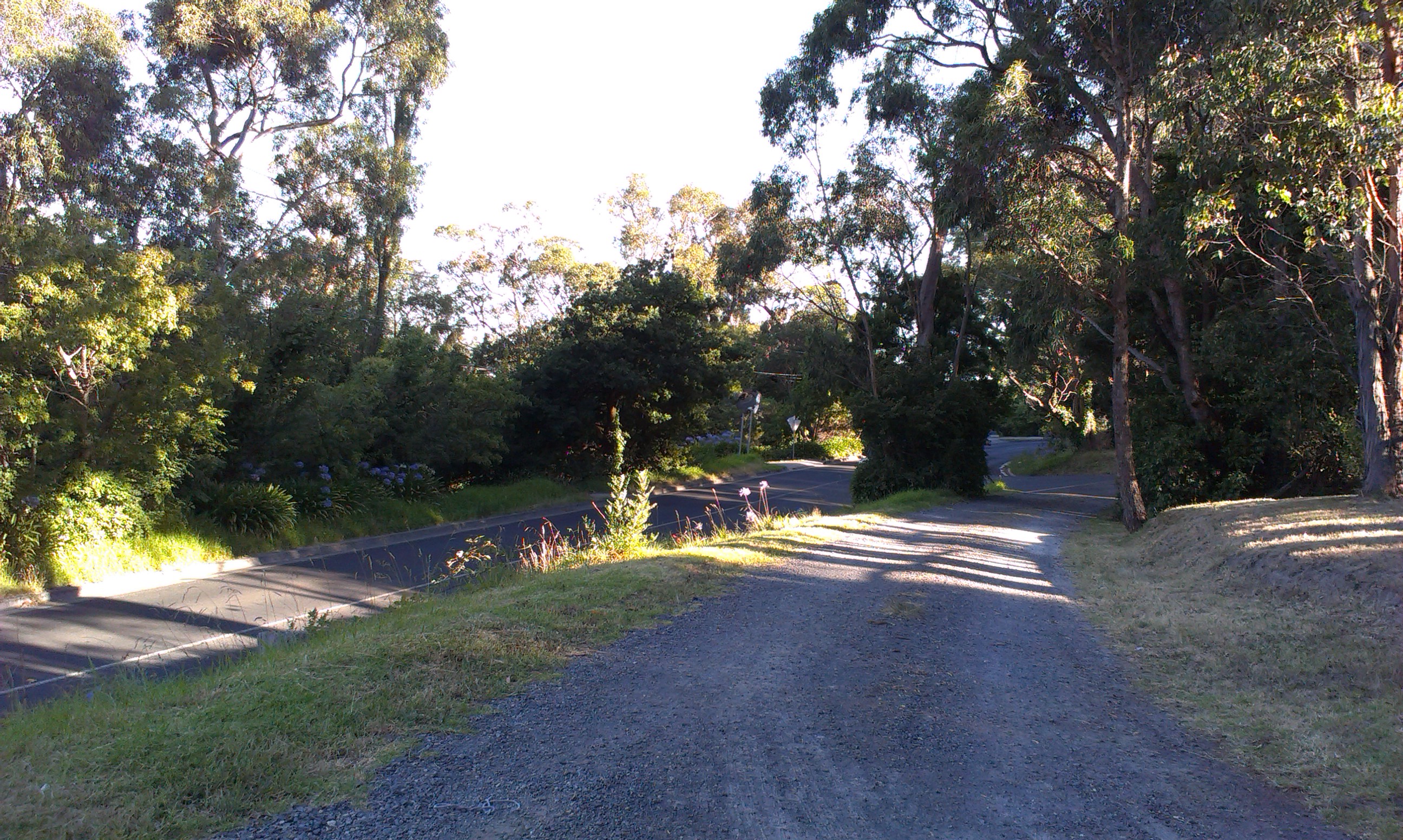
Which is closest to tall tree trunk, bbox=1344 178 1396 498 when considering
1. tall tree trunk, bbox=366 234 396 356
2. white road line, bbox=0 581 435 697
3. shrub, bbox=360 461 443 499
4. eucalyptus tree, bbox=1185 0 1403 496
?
eucalyptus tree, bbox=1185 0 1403 496

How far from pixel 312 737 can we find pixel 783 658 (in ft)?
10.6

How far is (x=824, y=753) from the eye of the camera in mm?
4758

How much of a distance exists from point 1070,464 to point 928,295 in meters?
25.0

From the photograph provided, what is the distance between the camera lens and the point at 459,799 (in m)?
4.11

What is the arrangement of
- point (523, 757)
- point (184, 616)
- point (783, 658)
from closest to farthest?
point (523, 757)
point (783, 658)
point (184, 616)

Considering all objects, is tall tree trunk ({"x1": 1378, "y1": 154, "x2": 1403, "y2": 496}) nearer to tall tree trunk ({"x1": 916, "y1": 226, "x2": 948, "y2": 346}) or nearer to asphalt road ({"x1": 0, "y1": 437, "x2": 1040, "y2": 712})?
asphalt road ({"x1": 0, "y1": 437, "x2": 1040, "y2": 712})

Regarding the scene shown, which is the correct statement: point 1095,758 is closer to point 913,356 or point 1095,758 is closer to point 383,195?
point 913,356

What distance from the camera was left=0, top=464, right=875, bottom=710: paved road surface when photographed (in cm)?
818

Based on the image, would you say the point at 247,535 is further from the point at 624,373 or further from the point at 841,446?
the point at 841,446

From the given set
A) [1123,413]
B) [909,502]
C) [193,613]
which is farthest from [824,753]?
[909,502]

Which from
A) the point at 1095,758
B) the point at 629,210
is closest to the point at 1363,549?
the point at 1095,758

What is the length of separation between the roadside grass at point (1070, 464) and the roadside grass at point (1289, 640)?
3647 cm

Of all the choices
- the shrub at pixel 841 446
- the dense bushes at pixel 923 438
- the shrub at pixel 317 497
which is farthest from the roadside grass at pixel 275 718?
the shrub at pixel 841 446

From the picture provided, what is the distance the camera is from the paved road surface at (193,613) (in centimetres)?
818
